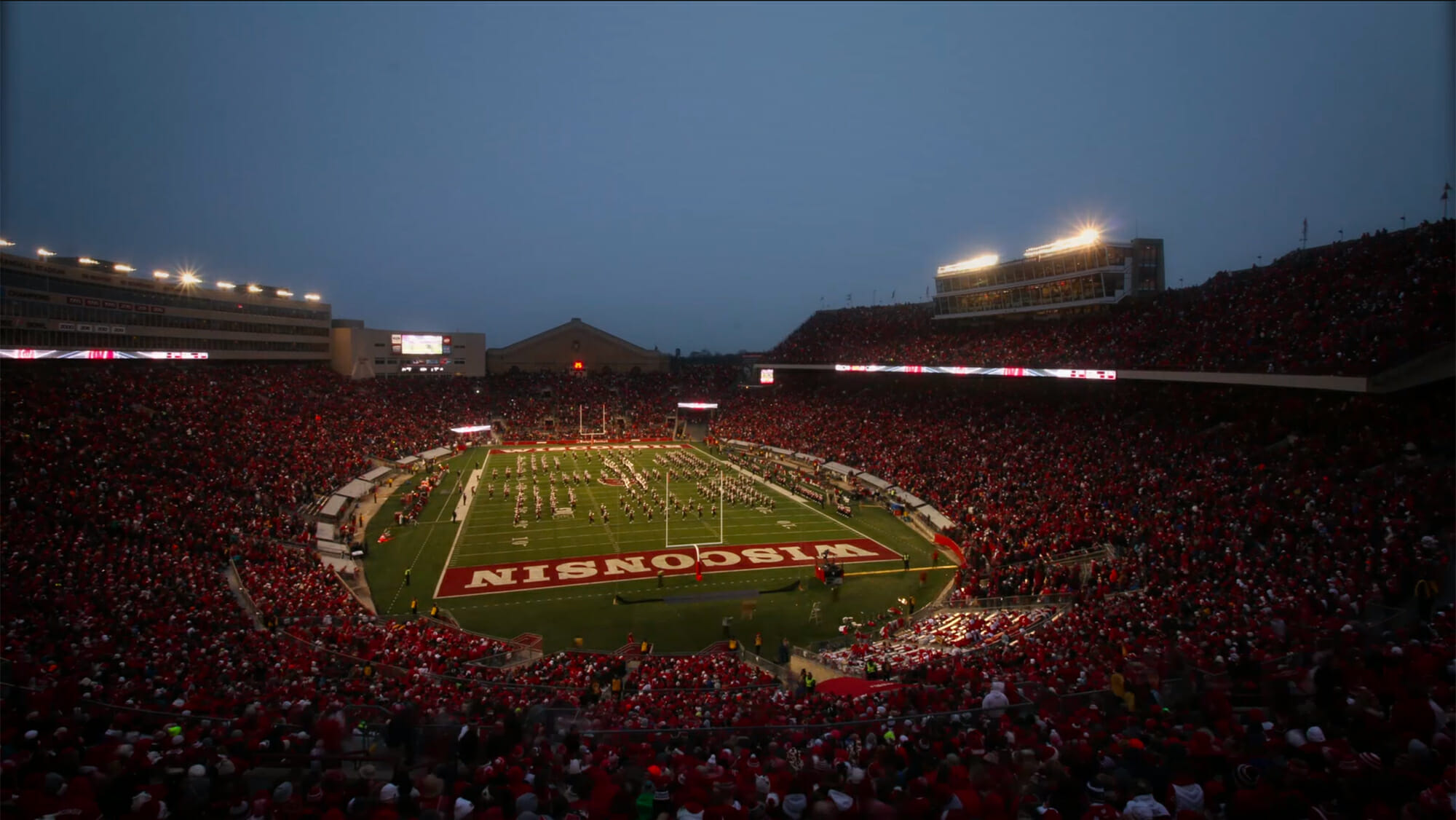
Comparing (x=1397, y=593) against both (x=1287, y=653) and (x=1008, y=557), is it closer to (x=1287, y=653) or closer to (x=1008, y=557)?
(x=1287, y=653)

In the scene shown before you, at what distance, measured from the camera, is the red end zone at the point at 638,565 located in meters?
22.8

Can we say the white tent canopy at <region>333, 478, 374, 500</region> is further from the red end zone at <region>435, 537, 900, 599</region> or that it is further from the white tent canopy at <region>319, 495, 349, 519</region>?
the red end zone at <region>435, 537, 900, 599</region>

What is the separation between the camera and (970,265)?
4788 cm

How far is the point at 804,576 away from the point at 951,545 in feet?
21.5

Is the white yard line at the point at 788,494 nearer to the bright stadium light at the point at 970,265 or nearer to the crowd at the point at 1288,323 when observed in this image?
the crowd at the point at 1288,323

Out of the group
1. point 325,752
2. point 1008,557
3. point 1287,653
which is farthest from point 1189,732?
Answer: point 1008,557

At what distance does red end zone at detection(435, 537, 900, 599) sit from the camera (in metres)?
22.8

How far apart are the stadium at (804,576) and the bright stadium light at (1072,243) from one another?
278 millimetres

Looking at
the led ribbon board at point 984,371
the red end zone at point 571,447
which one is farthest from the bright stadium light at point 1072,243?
the red end zone at point 571,447

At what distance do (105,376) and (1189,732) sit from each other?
4160cm

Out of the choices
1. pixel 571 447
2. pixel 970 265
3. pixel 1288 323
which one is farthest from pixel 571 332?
pixel 1288 323

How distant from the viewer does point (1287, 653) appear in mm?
9656

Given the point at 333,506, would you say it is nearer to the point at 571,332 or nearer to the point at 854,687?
the point at 854,687

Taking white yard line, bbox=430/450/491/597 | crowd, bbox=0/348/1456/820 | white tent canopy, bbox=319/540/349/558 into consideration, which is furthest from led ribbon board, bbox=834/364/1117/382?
white tent canopy, bbox=319/540/349/558
